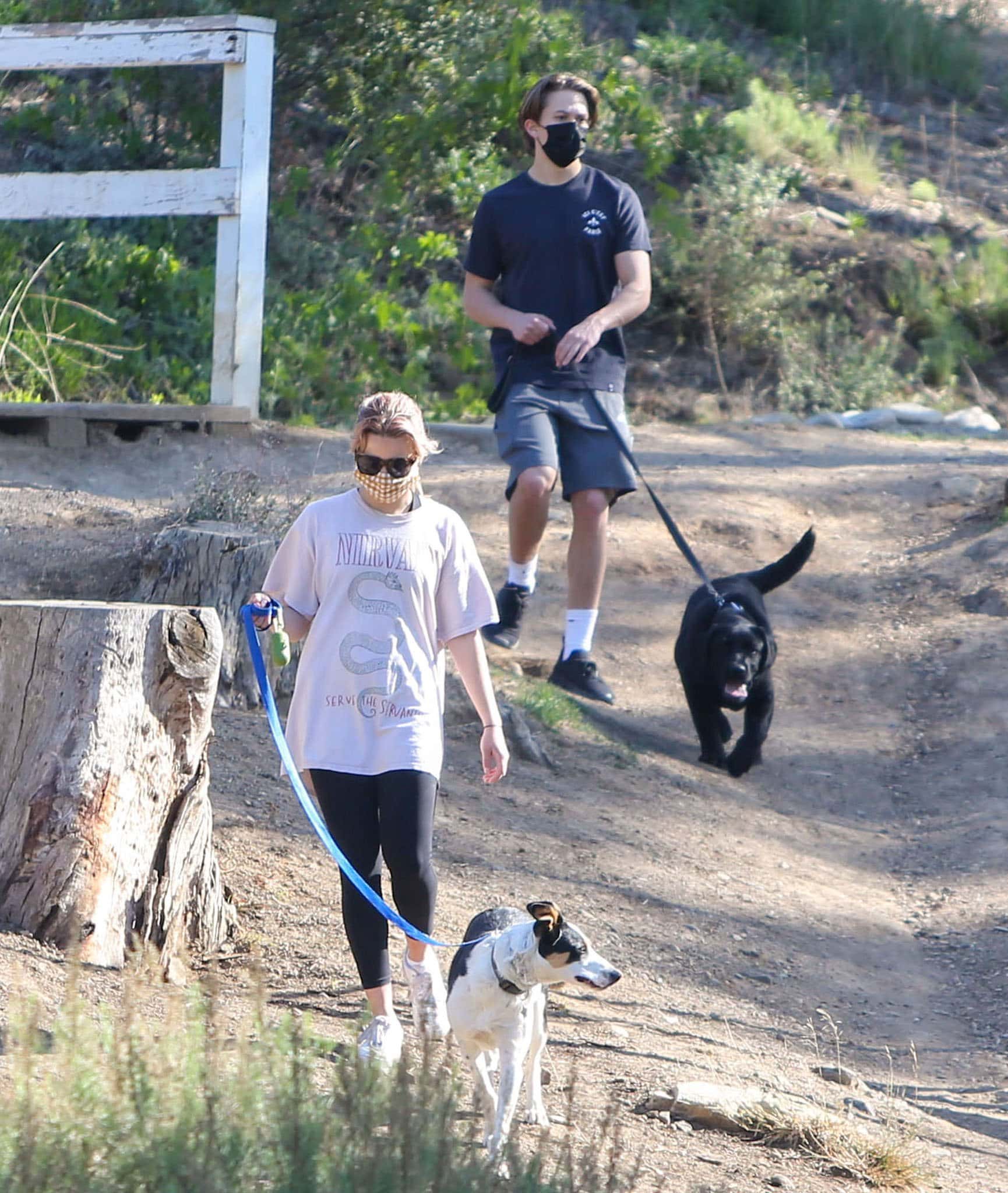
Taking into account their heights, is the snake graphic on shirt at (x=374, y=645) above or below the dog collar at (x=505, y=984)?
above

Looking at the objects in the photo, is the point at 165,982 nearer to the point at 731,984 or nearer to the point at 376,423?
the point at 376,423

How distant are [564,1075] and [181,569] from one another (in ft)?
9.05

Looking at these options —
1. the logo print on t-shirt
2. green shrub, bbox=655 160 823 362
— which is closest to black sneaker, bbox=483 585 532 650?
the logo print on t-shirt

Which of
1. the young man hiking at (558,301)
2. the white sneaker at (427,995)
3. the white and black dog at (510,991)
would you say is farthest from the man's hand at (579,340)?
the white and black dog at (510,991)

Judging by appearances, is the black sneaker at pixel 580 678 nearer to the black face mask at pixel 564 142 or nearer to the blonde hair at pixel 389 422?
the black face mask at pixel 564 142

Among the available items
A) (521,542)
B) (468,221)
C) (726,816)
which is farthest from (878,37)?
(726,816)

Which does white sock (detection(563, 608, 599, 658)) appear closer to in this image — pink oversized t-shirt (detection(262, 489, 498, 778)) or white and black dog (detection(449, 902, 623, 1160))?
pink oversized t-shirt (detection(262, 489, 498, 778))

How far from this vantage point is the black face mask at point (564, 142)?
18.8 feet

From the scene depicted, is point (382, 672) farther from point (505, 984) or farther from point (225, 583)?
point (225, 583)

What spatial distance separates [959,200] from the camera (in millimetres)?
17703

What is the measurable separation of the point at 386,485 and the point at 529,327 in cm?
258

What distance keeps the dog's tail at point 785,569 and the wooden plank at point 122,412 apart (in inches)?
125

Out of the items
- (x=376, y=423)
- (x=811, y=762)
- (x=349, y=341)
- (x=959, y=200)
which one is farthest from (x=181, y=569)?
(x=959, y=200)

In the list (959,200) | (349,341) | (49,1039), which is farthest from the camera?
(959,200)
